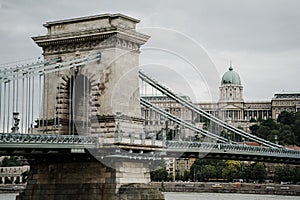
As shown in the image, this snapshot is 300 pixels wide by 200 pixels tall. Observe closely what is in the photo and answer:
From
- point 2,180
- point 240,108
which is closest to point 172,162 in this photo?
point 2,180

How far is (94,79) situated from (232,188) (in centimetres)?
4857

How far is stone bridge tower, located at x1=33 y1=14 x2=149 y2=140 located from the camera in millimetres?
33125

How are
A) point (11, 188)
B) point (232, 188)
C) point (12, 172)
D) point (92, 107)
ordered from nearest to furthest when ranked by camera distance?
point (92, 107) → point (232, 188) → point (11, 188) → point (12, 172)

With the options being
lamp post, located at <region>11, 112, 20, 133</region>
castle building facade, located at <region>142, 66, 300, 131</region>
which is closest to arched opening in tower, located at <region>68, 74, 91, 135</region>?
lamp post, located at <region>11, 112, 20, 133</region>

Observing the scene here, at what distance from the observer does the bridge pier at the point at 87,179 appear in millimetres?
31969

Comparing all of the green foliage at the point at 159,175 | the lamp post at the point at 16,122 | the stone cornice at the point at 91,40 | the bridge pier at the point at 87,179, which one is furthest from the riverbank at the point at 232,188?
the lamp post at the point at 16,122

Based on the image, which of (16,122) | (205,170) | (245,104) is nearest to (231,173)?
(205,170)

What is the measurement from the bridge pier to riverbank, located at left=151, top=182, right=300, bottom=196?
118 feet

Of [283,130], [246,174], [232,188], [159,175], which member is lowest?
[232,188]

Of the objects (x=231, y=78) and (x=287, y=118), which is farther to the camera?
(x=231, y=78)

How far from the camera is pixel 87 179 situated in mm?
32969

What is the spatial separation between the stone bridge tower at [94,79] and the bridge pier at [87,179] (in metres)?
1.31

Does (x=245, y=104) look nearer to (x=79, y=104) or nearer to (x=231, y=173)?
(x=231, y=173)

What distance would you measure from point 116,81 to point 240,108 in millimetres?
109772
